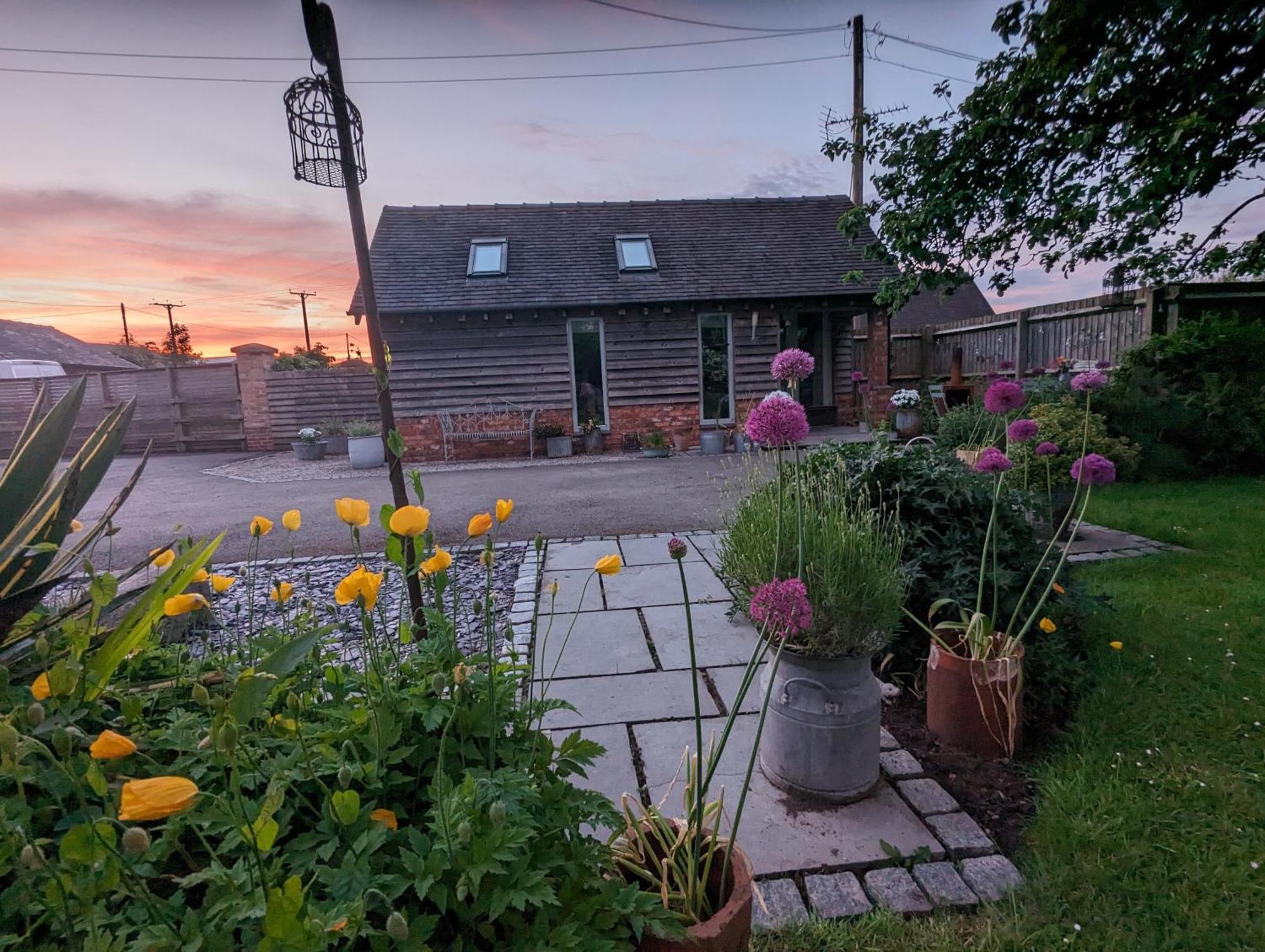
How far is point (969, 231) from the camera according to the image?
4.76 meters

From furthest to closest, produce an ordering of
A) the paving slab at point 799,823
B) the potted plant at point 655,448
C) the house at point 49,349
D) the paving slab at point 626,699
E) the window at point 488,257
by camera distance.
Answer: the house at point 49,349 < the window at point 488,257 < the potted plant at point 655,448 < the paving slab at point 626,699 < the paving slab at point 799,823

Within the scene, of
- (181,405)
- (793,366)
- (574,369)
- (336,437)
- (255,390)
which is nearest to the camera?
(793,366)

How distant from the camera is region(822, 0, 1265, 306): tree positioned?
356 cm

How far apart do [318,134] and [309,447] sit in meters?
10.2

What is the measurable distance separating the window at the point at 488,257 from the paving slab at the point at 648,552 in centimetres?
771

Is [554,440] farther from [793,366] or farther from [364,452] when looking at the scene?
[793,366]

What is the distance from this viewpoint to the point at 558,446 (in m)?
10.5

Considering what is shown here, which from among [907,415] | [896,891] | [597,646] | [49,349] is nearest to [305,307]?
[49,349]

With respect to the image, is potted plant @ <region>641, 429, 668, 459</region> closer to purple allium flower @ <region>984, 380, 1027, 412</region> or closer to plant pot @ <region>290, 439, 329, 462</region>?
plant pot @ <region>290, 439, 329, 462</region>

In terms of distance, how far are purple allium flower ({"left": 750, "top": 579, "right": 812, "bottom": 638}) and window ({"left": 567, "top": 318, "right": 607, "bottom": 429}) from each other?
9.77 meters

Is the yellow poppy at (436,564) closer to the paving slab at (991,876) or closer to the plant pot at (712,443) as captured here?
the paving slab at (991,876)

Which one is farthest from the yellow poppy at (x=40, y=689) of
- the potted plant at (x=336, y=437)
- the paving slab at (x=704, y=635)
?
the potted plant at (x=336, y=437)

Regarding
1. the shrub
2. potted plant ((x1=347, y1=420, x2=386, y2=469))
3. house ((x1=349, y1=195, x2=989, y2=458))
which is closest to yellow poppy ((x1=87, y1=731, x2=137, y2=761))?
the shrub

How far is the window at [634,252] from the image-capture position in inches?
439
